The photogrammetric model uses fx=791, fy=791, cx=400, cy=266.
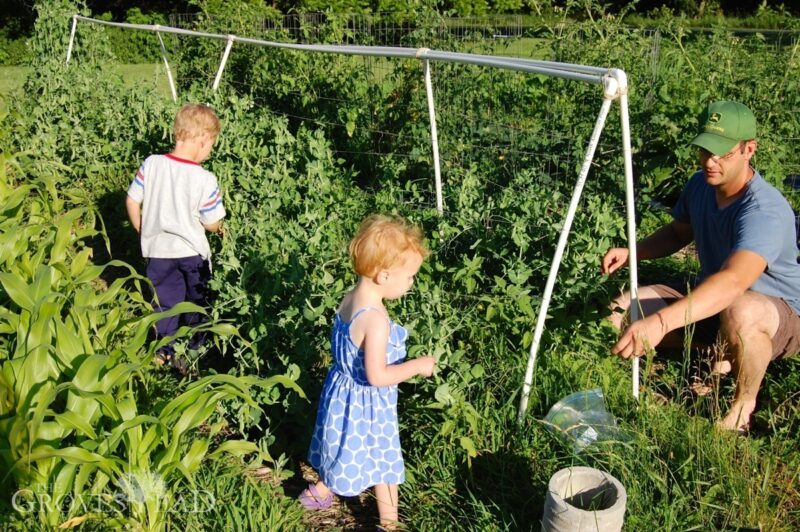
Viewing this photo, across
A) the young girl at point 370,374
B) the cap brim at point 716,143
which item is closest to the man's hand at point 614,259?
the cap brim at point 716,143

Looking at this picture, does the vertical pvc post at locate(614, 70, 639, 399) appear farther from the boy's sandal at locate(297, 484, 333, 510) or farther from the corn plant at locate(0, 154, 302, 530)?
the corn plant at locate(0, 154, 302, 530)

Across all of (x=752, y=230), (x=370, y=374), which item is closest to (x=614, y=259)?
(x=752, y=230)

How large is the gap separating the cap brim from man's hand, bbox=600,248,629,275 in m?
0.57

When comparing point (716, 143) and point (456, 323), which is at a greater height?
point (716, 143)

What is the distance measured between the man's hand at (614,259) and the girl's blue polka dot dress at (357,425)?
121cm

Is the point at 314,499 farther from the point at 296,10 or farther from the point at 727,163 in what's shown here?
the point at 296,10

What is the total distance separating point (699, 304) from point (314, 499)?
1.76 meters

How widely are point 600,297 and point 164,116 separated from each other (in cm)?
418

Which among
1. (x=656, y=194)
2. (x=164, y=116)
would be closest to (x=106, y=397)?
(x=164, y=116)

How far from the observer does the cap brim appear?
11.5 ft

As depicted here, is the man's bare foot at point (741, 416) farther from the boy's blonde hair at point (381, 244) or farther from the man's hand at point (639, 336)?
the boy's blonde hair at point (381, 244)

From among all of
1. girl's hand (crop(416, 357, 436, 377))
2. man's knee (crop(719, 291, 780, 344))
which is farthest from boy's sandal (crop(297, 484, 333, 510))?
man's knee (crop(719, 291, 780, 344))

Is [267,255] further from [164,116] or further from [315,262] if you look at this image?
[164,116]

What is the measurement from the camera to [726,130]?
3.49 metres
